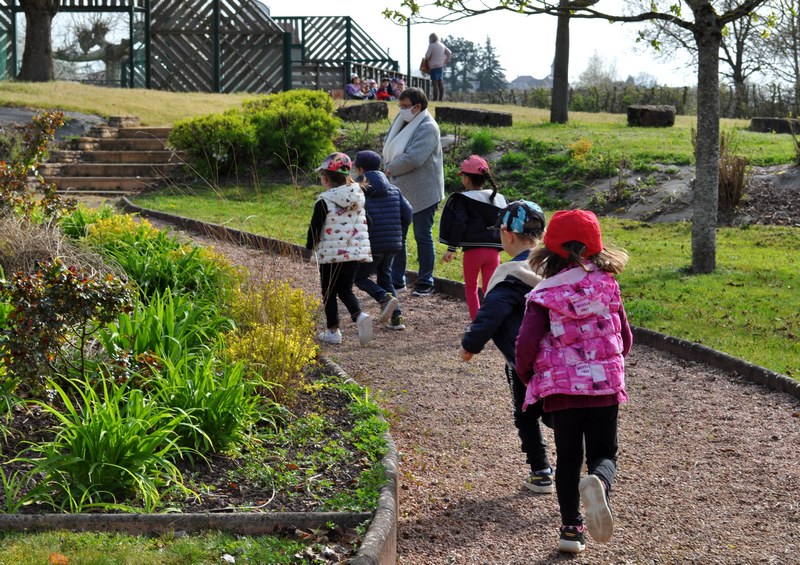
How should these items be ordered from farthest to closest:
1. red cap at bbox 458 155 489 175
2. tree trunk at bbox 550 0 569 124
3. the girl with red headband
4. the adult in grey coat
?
tree trunk at bbox 550 0 569 124 → the adult in grey coat → the girl with red headband → red cap at bbox 458 155 489 175

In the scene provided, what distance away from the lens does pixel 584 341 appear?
426 cm

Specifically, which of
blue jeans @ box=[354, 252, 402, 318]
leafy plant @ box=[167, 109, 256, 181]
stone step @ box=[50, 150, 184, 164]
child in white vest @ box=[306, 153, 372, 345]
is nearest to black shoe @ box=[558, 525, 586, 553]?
child in white vest @ box=[306, 153, 372, 345]

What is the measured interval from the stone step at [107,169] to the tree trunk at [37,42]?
7.07 meters

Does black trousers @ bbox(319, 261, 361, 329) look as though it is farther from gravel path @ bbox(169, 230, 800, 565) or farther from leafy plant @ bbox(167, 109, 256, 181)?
leafy plant @ bbox(167, 109, 256, 181)

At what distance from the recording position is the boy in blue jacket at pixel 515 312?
4766mm

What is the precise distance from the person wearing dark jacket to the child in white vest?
19.1 inches

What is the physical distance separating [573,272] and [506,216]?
0.78 m

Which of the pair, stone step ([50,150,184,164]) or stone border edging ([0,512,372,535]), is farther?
stone step ([50,150,184,164])

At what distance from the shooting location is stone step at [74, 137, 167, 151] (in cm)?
1875

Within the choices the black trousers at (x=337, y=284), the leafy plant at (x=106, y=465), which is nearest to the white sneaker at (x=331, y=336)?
the black trousers at (x=337, y=284)

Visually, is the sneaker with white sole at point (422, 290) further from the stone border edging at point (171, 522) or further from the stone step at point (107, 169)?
the stone step at point (107, 169)

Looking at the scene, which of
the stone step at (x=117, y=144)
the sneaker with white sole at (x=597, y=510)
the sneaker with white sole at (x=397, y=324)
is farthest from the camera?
the stone step at (x=117, y=144)

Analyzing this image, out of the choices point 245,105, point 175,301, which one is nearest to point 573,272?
point 175,301

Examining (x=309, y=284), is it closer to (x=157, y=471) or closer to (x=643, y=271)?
(x=643, y=271)
